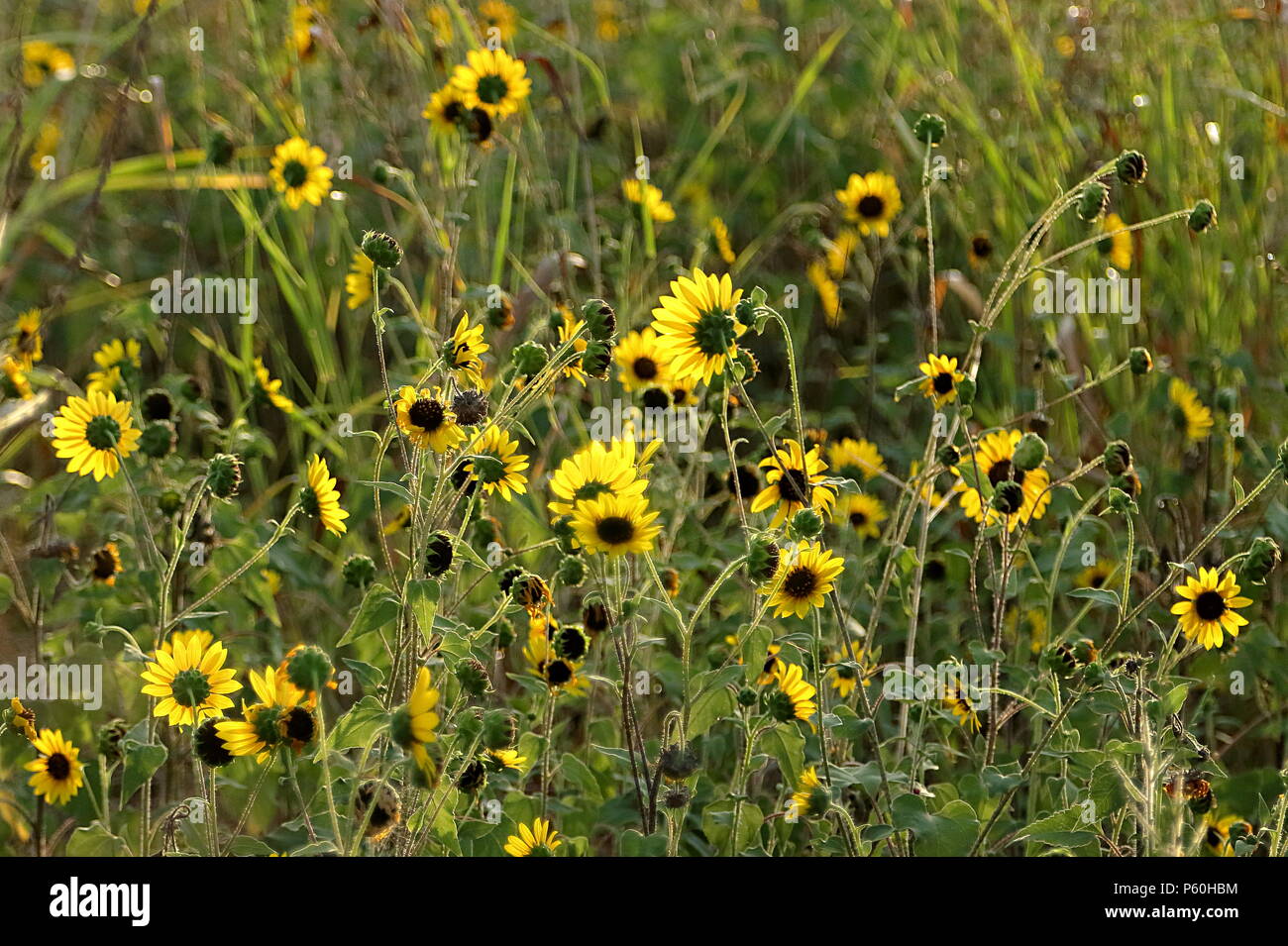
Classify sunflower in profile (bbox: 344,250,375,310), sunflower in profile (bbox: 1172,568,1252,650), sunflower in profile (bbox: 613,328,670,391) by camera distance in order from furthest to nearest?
sunflower in profile (bbox: 344,250,375,310) < sunflower in profile (bbox: 613,328,670,391) < sunflower in profile (bbox: 1172,568,1252,650)

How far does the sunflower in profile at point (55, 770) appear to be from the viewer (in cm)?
145

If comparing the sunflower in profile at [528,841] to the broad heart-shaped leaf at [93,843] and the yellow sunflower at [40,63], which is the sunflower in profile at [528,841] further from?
the yellow sunflower at [40,63]

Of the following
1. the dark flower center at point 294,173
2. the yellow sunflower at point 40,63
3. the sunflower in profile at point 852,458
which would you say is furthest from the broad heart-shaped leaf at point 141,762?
the yellow sunflower at point 40,63

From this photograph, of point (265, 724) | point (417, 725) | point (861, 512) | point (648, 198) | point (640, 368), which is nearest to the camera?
point (417, 725)

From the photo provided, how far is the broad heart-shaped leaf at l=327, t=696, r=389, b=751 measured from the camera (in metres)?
1.16

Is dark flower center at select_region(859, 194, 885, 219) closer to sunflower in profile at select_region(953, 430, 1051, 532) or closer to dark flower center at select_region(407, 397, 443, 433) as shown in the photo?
sunflower in profile at select_region(953, 430, 1051, 532)

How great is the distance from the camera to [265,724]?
1146mm

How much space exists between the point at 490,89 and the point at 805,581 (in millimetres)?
926

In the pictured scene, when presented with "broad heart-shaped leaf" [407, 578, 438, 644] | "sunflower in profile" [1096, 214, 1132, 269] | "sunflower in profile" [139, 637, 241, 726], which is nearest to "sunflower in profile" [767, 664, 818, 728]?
"broad heart-shaped leaf" [407, 578, 438, 644]

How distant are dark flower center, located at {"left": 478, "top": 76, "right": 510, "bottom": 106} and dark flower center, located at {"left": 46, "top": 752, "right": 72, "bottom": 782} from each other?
101 cm

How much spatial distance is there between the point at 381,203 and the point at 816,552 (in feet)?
6.10

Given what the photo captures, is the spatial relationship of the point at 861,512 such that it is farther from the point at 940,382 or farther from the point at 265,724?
the point at 265,724

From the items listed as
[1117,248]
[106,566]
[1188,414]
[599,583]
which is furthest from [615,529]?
[1117,248]

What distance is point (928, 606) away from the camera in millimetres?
2002
